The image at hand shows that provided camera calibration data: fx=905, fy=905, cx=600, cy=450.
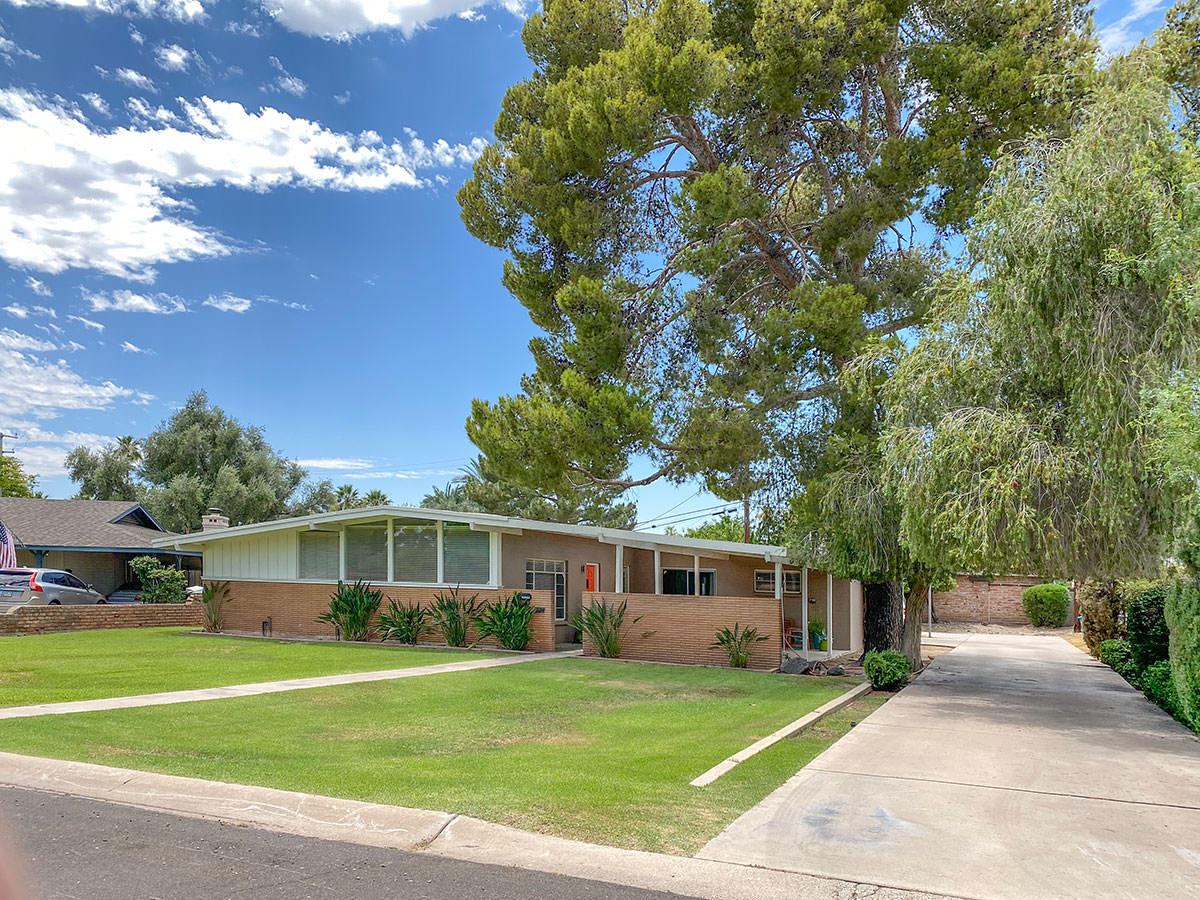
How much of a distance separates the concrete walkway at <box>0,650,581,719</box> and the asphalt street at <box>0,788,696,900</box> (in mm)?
4857

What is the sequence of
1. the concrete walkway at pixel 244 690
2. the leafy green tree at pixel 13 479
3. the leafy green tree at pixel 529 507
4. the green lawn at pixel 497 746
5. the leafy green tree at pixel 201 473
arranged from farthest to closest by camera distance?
1. the leafy green tree at pixel 13 479
2. the leafy green tree at pixel 201 473
3. the leafy green tree at pixel 529 507
4. the concrete walkway at pixel 244 690
5. the green lawn at pixel 497 746

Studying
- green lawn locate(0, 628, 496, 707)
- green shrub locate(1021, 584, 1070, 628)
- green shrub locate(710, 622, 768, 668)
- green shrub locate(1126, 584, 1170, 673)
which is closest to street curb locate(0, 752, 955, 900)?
green lawn locate(0, 628, 496, 707)

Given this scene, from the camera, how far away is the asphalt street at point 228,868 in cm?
507

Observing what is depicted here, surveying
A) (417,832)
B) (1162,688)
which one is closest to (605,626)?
(1162,688)

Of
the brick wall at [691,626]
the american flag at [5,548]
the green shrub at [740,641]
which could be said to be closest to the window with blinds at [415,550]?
the brick wall at [691,626]

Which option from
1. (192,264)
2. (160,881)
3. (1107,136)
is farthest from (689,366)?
(192,264)

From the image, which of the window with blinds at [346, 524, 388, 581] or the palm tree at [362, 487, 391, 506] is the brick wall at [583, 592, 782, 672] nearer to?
the window with blinds at [346, 524, 388, 581]

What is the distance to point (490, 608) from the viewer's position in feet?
67.1

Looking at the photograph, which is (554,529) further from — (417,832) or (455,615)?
(417,832)

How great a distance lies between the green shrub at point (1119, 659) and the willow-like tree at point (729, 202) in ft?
19.2

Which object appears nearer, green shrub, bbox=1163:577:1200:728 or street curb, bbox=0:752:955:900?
street curb, bbox=0:752:955:900

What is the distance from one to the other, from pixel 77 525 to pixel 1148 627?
3356 cm

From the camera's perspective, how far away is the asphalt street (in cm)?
507

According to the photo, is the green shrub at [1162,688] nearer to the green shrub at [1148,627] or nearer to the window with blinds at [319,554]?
the green shrub at [1148,627]
